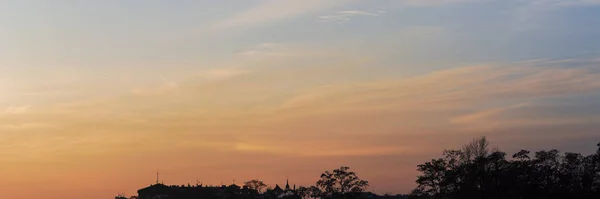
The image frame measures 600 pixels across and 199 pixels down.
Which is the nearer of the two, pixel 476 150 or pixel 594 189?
pixel 594 189

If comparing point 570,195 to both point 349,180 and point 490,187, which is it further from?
point 349,180

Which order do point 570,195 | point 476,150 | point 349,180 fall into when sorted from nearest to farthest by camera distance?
point 570,195 < point 476,150 < point 349,180

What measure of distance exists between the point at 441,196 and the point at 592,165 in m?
18.5

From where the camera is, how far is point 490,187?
371ft

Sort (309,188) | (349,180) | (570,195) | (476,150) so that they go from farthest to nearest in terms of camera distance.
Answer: (309,188)
(349,180)
(476,150)
(570,195)

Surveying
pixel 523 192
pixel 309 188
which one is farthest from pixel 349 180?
pixel 523 192

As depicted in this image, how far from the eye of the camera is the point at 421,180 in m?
116

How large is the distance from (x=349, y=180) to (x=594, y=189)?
40763mm

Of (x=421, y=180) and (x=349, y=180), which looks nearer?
(x=421, y=180)

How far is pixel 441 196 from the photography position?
Answer: 11438 centimetres

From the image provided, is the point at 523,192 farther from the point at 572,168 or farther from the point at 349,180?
the point at 349,180

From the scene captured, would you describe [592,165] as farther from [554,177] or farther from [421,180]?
[421,180]

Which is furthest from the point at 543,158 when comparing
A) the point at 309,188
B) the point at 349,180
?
the point at 309,188

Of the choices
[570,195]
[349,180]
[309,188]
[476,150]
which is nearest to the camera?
[570,195]
